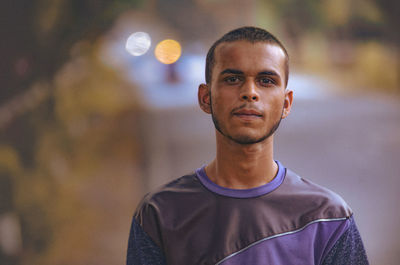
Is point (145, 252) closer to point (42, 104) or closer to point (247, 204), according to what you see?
point (247, 204)

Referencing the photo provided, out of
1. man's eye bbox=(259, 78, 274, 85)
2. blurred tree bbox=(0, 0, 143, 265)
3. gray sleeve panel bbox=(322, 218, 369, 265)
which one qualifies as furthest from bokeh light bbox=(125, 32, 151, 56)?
gray sleeve panel bbox=(322, 218, 369, 265)

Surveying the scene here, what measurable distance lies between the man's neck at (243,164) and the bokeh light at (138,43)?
146 centimetres

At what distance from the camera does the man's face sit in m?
1.04

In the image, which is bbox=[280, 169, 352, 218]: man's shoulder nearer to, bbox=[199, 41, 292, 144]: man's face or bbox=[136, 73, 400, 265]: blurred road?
bbox=[199, 41, 292, 144]: man's face

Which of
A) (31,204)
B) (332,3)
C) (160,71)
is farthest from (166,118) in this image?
(332,3)

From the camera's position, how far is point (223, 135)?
3.62 ft

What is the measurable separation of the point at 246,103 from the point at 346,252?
472mm

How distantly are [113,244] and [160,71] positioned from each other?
113 cm

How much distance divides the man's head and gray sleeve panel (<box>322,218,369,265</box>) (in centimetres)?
34

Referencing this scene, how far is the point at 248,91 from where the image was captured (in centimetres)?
104

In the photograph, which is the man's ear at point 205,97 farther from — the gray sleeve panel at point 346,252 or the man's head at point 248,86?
the gray sleeve panel at point 346,252

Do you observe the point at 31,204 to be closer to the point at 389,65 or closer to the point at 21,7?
the point at 21,7

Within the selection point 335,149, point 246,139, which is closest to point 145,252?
point 246,139

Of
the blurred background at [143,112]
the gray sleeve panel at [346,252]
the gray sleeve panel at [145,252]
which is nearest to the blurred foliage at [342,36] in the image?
the blurred background at [143,112]
